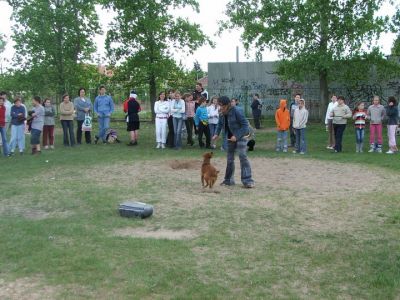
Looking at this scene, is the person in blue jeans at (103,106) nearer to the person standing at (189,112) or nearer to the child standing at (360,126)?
the person standing at (189,112)

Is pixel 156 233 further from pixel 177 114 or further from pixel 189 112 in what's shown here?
pixel 189 112

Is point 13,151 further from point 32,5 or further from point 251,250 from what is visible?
point 32,5

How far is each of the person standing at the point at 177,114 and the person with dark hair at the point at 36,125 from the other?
3.93 m

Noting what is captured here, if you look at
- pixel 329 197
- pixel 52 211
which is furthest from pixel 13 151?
pixel 329 197

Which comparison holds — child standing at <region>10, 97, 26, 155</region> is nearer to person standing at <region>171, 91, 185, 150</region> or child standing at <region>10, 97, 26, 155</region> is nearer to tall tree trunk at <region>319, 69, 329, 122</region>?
person standing at <region>171, 91, 185, 150</region>

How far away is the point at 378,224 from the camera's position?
23.0 ft

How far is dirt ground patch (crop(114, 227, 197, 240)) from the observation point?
6.55 metres

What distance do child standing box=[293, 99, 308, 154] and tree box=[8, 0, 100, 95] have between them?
15519mm

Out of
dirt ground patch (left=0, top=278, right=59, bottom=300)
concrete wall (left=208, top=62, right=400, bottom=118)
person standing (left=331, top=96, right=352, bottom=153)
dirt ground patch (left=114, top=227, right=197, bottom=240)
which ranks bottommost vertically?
dirt ground patch (left=0, top=278, right=59, bottom=300)

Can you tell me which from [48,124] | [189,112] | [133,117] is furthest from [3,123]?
[189,112]

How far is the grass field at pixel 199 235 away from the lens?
16.3 feet

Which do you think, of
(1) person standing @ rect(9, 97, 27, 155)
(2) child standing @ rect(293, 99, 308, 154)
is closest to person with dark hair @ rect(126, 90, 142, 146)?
(1) person standing @ rect(9, 97, 27, 155)

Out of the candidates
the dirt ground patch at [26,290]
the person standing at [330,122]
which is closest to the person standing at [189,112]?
the person standing at [330,122]

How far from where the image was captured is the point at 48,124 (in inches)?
634
